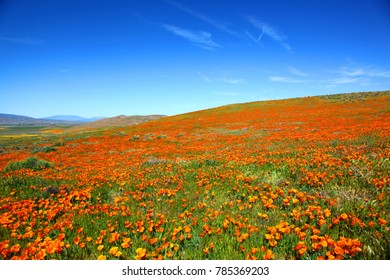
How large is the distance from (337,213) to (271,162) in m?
3.81

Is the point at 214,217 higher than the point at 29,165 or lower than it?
higher

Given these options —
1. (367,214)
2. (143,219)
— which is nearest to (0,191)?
(143,219)

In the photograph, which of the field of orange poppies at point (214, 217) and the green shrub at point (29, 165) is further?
the green shrub at point (29, 165)

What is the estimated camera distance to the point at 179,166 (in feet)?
26.7

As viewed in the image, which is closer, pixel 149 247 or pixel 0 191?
pixel 149 247

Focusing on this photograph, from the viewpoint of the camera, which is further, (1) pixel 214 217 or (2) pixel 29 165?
(2) pixel 29 165

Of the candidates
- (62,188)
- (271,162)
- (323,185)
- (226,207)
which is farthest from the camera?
(271,162)

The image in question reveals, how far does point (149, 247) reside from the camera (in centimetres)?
305

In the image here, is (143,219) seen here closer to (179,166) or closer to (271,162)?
(179,166)

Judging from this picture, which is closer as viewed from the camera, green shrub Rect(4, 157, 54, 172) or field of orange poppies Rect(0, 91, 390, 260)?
field of orange poppies Rect(0, 91, 390, 260)
